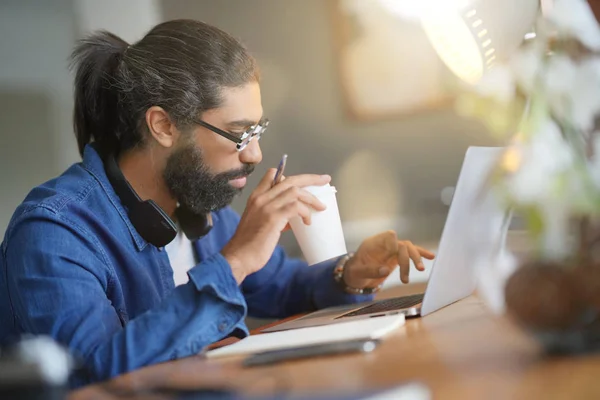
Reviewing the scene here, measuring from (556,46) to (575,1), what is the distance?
4 cm

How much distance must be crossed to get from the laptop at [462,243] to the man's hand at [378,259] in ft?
0.68

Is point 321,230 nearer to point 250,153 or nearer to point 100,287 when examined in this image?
point 250,153

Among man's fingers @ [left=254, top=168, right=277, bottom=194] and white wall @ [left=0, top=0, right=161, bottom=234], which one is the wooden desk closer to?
man's fingers @ [left=254, top=168, right=277, bottom=194]

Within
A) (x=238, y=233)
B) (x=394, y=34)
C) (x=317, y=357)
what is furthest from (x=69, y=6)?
(x=317, y=357)

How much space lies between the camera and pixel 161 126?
176 centimetres

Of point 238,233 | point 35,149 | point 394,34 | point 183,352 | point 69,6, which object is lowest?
point 183,352

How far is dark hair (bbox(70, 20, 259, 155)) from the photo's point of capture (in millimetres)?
1732

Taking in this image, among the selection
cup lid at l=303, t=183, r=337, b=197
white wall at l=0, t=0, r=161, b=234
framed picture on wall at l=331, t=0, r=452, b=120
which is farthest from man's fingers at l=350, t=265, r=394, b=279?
white wall at l=0, t=0, r=161, b=234

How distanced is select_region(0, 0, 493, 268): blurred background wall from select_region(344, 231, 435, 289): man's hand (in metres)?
0.61

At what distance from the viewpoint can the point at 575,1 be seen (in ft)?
2.39

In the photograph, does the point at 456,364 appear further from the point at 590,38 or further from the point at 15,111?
the point at 15,111

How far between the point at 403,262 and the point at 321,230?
0.64ft

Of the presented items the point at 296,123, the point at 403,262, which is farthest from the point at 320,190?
the point at 296,123

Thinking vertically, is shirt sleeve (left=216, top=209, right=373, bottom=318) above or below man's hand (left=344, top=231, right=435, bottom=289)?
below
